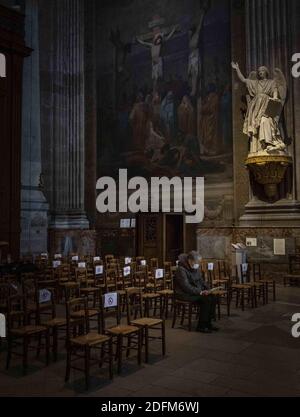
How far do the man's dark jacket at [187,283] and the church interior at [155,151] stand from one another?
0.16 meters

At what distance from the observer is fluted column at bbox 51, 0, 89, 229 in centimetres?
1827

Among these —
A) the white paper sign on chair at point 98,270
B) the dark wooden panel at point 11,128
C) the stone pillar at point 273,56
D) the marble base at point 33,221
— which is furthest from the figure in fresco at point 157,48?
the white paper sign on chair at point 98,270

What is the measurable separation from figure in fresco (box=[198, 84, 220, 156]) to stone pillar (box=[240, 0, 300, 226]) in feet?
6.01

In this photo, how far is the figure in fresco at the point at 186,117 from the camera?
1619cm

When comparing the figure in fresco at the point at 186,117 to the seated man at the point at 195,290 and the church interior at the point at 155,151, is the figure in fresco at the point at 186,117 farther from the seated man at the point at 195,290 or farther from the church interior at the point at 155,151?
the seated man at the point at 195,290

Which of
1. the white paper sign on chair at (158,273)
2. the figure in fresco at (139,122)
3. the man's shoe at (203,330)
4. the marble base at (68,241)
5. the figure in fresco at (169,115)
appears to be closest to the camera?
the man's shoe at (203,330)

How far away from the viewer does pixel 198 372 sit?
17.7ft

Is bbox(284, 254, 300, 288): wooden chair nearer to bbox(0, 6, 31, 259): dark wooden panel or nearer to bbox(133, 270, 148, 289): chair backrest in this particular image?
bbox(133, 270, 148, 289): chair backrest

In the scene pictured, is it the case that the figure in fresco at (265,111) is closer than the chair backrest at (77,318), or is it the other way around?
the chair backrest at (77,318)

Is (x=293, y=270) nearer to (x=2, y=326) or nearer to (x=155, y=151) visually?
(x=155, y=151)

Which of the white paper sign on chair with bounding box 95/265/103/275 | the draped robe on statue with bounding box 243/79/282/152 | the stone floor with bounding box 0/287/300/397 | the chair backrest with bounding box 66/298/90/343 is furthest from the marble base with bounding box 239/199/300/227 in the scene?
the chair backrest with bounding box 66/298/90/343

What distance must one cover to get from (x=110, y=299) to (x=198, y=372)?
1559mm

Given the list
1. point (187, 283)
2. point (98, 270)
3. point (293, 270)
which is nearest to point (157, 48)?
point (293, 270)
